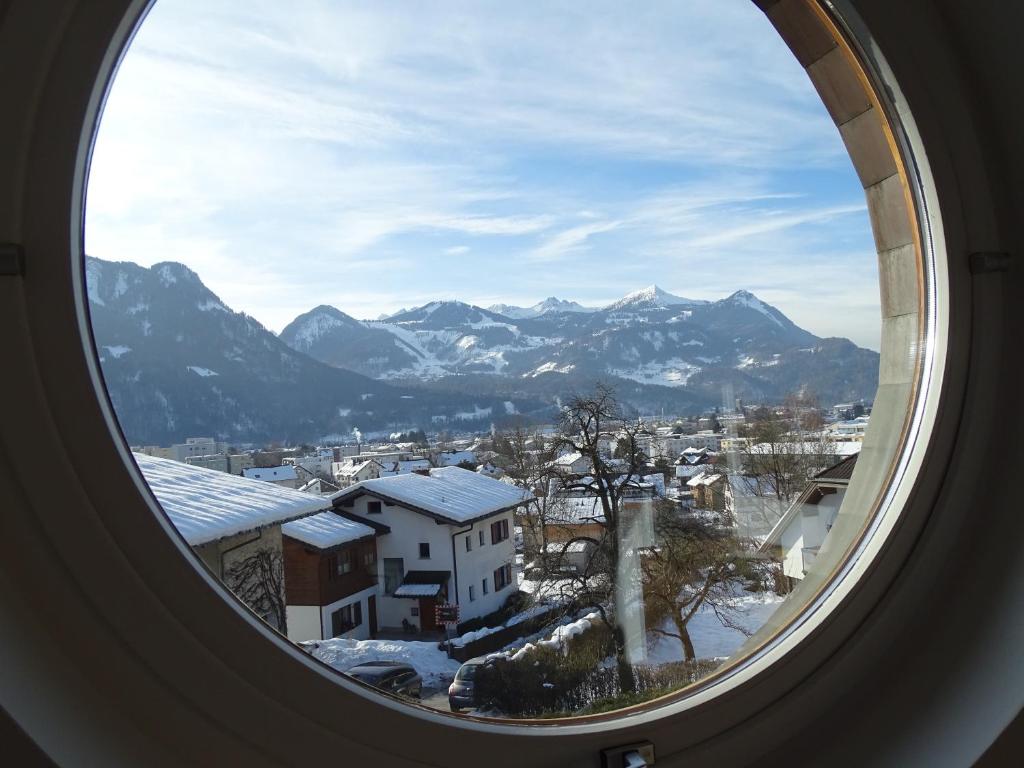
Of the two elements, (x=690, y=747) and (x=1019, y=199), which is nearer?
(x=690, y=747)

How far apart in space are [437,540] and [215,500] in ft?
1.02

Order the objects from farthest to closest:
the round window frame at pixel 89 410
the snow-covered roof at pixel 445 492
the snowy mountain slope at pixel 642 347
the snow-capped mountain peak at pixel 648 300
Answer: the snow-capped mountain peak at pixel 648 300, the snowy mountain slope at pixel 642 347, the snow-covered roof at pixel 445 492, the round window frame at pixel 89 410

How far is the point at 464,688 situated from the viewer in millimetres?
999

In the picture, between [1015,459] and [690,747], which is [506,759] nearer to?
[690,747]

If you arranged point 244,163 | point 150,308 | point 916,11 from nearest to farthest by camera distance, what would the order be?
point 150,308 → point 244,163 → point 916,11

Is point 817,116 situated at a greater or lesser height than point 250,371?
greater

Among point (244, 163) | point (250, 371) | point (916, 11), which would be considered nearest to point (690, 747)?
point (250, 371)

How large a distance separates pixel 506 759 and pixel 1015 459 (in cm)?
91

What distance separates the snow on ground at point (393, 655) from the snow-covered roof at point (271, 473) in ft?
0.71

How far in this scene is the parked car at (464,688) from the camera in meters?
0.98

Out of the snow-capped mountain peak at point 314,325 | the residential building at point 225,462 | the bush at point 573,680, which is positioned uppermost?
the snow-capped mountain peak at point 314,325

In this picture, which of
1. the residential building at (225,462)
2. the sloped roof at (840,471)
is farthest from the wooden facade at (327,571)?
the sloped roof at (840,471)

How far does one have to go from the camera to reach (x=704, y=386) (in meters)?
1.28

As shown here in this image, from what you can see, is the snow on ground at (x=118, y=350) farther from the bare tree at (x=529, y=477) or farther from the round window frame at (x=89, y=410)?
the bare tree at (x=529, y=477)
